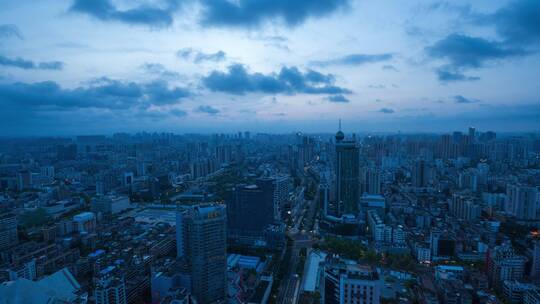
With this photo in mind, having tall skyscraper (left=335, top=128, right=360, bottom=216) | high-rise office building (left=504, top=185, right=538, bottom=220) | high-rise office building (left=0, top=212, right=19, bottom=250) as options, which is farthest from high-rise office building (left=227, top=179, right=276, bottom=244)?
high-rise office building (left=504, top=185, right=538, bottom=220)

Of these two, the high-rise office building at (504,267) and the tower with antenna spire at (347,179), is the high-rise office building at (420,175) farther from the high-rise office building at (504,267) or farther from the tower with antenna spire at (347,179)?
the high-rise office building at (504,267)

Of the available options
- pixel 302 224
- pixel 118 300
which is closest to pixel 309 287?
pixel 118 300

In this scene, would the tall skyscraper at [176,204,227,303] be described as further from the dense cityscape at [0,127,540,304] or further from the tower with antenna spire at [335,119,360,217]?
the tower with antenna spire at [335,119,360,217]

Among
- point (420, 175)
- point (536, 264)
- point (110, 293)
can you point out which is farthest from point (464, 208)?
point (110, 293)

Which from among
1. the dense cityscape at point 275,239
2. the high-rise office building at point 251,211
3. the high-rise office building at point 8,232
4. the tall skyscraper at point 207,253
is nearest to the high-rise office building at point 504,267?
the dense cityscape at point 275,239

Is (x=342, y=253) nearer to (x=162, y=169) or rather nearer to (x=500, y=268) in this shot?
(x=500, y=268)

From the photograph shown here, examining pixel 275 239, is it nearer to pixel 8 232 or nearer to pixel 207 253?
pixel 207 253
